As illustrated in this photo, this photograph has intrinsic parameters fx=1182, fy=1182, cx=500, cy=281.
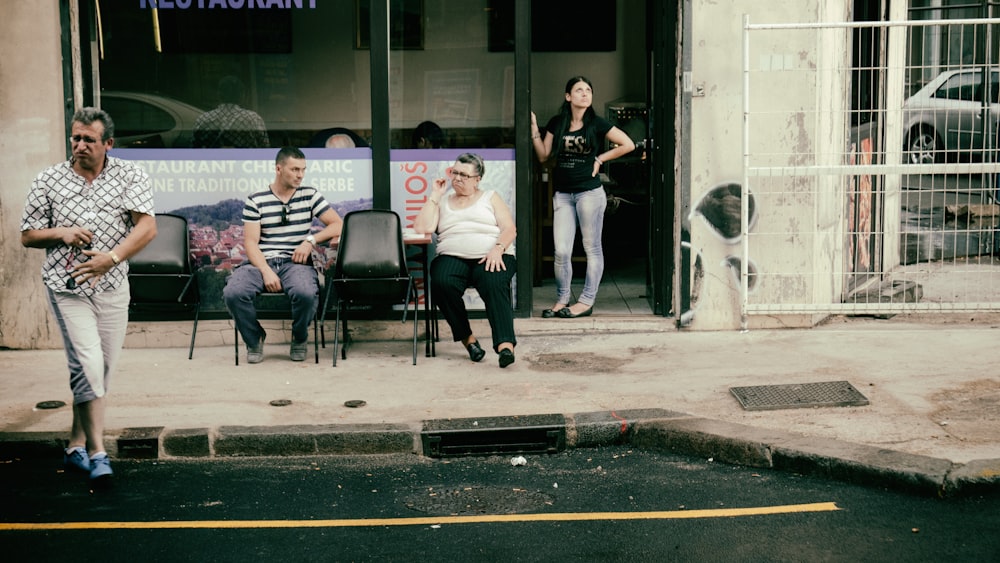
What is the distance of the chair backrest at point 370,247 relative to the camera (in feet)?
28.2

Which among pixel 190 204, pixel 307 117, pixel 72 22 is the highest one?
pixel 72 22

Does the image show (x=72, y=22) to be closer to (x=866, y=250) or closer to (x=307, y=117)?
(x=307, y=117)

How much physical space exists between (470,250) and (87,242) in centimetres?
323

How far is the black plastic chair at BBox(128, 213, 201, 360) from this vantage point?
8672 mm

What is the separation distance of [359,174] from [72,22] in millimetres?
2410

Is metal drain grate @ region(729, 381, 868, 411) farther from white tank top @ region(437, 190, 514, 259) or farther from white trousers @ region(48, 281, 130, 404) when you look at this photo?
white trousers @ region(48, 281, 130, 404)

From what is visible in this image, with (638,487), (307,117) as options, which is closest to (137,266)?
(307,117)

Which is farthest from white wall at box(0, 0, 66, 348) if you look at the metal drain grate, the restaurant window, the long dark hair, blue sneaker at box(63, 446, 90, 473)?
the metal drain grate

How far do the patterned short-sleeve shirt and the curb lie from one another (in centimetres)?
102

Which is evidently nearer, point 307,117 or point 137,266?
point 137,266

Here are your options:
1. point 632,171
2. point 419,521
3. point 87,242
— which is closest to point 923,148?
point 632,171

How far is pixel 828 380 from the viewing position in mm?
7500

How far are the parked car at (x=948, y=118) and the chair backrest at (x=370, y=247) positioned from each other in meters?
3.66

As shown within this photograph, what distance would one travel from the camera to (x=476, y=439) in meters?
6.62
